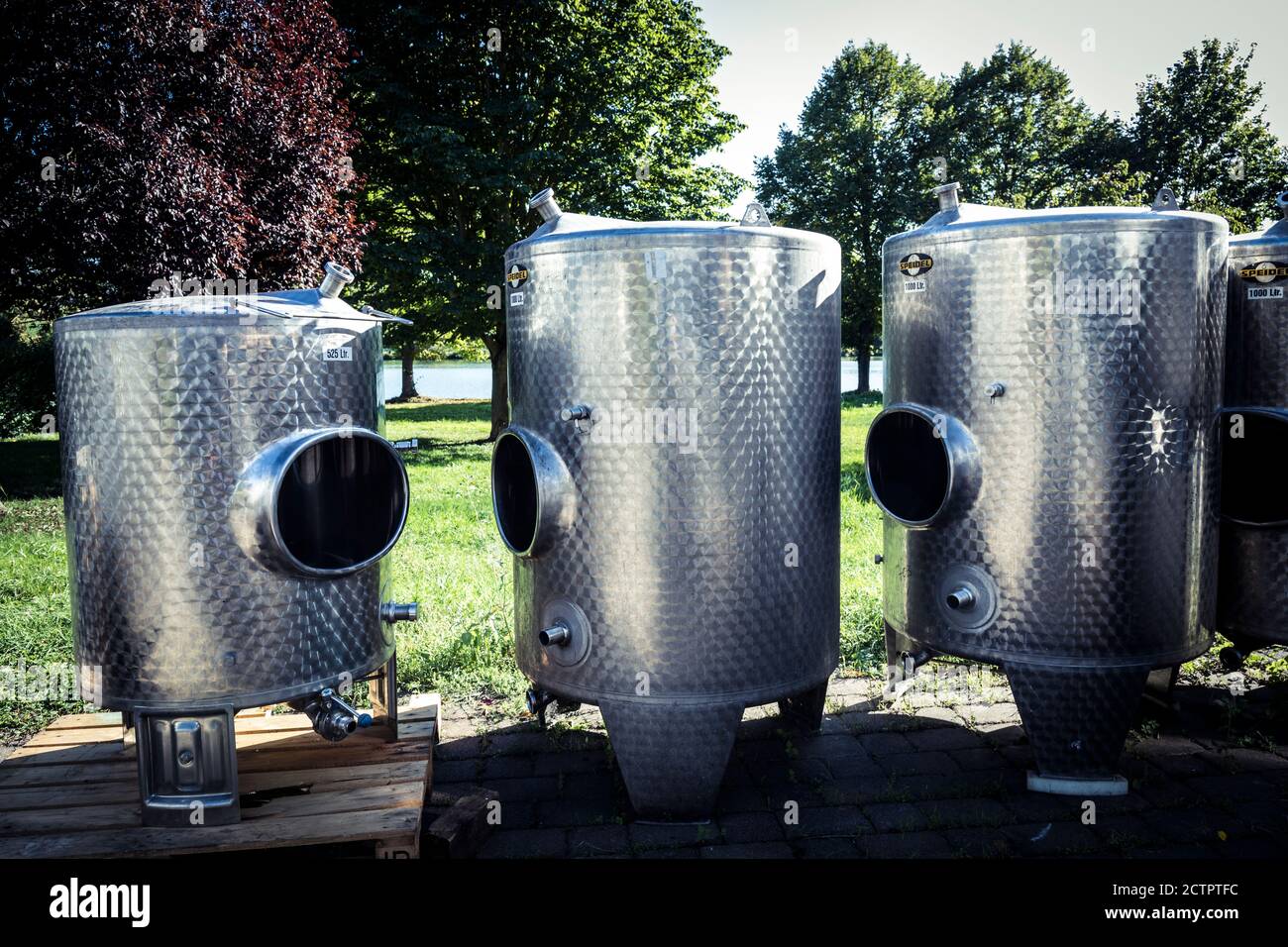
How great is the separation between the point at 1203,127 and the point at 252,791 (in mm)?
31692

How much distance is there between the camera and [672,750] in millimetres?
3414

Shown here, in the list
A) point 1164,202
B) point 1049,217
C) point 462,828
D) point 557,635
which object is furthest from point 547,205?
point 1164,202

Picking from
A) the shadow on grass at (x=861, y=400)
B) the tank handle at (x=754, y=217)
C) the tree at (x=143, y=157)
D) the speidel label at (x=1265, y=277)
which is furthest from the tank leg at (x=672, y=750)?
the shadow on grass at (x=861, y=400)

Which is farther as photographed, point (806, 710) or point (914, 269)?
point (806, 710)

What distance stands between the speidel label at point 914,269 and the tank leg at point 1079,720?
64.9 inches

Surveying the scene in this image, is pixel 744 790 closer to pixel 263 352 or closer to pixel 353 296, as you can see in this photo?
pixel 263 352

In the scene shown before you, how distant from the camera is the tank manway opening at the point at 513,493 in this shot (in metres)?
3.66

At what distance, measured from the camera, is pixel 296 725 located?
12.6ft

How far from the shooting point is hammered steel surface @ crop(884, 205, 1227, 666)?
3490 mm

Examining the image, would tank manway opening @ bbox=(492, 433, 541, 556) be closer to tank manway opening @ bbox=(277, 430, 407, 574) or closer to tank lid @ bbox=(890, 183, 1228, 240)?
tank manway opening @ bbox=(277, 430, 407, 574)

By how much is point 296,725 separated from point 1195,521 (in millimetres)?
3879

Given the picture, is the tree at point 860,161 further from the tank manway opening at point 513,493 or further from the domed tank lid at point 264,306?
the domed tank lid at point 264,306

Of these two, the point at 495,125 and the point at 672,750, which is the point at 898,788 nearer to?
the point at 672,750
